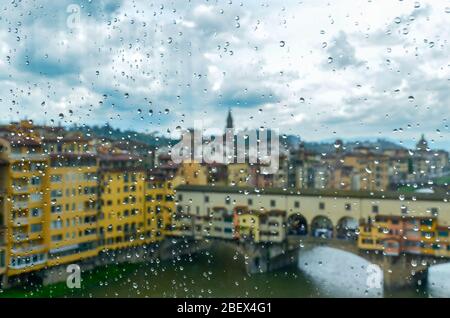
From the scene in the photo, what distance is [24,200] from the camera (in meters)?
5.19

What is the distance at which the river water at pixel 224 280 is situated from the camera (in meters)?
4.85

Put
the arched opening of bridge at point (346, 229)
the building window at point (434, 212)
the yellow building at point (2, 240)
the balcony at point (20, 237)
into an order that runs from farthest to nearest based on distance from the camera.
→ the arched opening of bridge at point (346, 229), the balcony at point (20, 237), the yellow building at point (2, 240), the building window at point (434, 212)

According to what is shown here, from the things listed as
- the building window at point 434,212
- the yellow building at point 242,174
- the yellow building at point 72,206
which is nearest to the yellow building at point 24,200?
the yellow building at point 72,206

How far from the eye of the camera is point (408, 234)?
494 cm

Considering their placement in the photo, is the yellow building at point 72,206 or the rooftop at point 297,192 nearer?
the rooftop at point 297,192

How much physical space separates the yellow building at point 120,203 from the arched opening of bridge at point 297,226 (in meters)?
2.13

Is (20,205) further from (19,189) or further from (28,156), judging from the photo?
(28,156)

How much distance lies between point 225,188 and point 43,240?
247 cm

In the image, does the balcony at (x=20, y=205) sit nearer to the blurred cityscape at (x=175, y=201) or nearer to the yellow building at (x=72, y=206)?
the blurred cityscape at (x=175, y=201)

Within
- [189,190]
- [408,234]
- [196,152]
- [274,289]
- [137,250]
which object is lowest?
[274,289]

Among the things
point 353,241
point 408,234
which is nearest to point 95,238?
point 353,241

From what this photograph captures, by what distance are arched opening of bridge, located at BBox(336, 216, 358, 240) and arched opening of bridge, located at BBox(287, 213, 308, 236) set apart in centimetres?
48

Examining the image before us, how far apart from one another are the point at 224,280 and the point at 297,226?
141 cm

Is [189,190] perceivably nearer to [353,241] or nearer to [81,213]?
[81,213]
